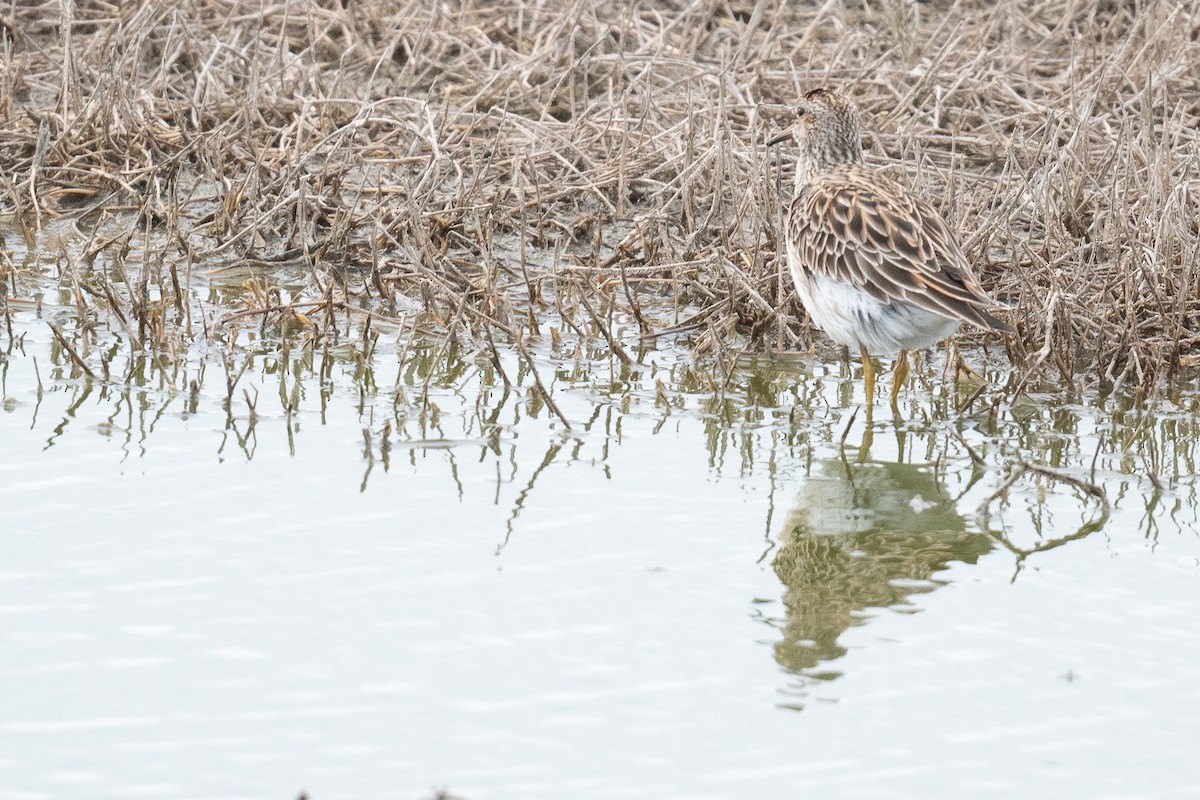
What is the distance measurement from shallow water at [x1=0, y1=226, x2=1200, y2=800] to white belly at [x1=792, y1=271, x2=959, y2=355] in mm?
395

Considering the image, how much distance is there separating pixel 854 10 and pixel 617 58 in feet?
9.64

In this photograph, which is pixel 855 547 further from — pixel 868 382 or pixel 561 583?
pixel 868 382

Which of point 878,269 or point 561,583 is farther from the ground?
point 878,269

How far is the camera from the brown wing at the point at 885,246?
634cm

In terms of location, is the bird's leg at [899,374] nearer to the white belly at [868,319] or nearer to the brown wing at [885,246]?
the white belly at [868,319]

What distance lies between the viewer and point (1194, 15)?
1135 centimetres

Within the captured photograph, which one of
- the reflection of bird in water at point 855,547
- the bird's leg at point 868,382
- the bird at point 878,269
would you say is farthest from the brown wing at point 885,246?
the reflection of bird in water at point 855,547

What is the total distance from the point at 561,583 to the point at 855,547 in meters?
1.11

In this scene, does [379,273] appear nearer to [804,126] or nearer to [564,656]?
[804,126]

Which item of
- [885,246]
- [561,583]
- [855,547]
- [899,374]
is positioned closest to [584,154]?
[899,374]

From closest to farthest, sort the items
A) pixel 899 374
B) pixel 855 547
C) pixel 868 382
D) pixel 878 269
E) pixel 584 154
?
1. pixel 855 547
2. pixel 878 269
3. pixel 868 382
4. pixel 899 374
5. pixel 584 154

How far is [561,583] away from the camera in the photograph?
512 cm

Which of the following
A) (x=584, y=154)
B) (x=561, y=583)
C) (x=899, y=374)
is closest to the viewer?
(x=561, y=583)

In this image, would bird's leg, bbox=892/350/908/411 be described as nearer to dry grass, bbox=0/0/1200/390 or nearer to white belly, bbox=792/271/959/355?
white belly, bbox=792/271/959/355
